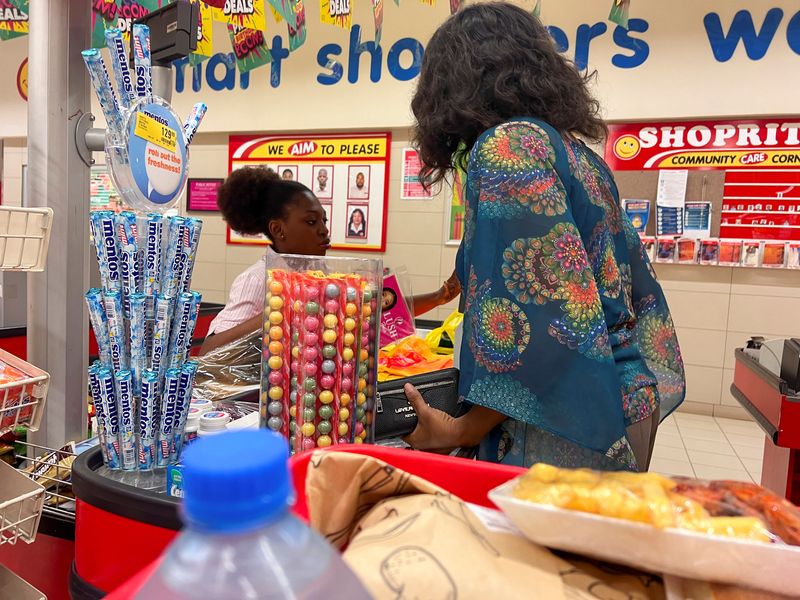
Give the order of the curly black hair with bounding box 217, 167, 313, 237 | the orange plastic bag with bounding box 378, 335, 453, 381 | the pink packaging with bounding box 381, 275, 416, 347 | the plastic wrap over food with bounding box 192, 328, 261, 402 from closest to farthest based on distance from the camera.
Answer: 1. the plastic wrap over food with bounding box 192, 328, 261, 402
2. the orange plastic bag with bounding box 378, 335, 453, 381
3. the pink packaging with bounding box 381, 275, 416, 347
4. the curly black hair with bounding box 217, 167, 313, 237

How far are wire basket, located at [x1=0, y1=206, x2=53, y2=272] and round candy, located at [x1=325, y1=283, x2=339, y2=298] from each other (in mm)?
528

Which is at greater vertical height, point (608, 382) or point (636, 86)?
point (636, 86)

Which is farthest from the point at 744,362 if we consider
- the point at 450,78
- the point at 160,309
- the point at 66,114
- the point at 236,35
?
the point at 236,35

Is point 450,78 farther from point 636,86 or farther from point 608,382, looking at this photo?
point 636,86

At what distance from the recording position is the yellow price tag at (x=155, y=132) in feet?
3.75

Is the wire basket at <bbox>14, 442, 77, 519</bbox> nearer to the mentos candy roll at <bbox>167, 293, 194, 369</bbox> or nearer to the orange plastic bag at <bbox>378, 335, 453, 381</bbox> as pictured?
the mentos candy roll at <bbox>167, 293, 194, 369</bbox>

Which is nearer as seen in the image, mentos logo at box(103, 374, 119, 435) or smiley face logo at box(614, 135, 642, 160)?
mentos logo at box(103, 374, 119, 435)

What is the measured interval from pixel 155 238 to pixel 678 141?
524cm

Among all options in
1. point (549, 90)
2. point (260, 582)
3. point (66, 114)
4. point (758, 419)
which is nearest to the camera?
point (260, 582)

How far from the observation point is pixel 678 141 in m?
5.22

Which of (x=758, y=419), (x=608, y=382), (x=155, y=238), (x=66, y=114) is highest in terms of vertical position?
(x=66, y=114)

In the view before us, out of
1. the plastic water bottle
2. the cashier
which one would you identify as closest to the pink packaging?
the cashier

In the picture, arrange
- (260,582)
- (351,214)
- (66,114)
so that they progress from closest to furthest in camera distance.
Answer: (260,582) → (66,114) → (351,214)

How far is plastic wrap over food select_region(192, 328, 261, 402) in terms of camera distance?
5.09ft
